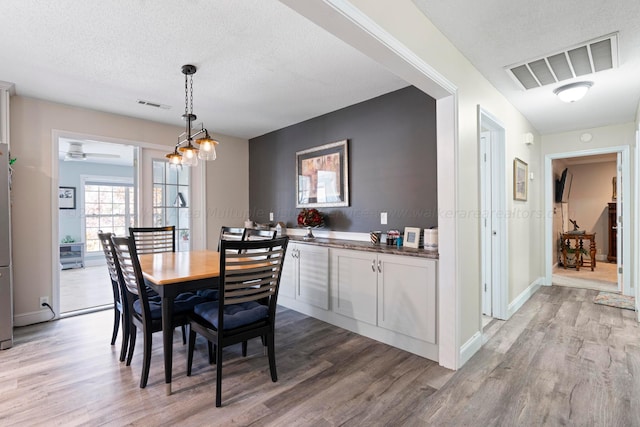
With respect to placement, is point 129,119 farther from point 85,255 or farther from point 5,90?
point 85,255

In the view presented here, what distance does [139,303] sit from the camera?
2225 mm

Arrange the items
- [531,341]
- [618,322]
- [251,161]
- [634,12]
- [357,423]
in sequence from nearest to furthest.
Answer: [357,423]
[634,12]
[531,341]
[618,322]
[251,161]

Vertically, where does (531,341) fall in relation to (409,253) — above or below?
below

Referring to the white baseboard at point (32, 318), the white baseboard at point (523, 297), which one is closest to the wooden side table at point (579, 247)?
the white baseboard at point (523, 297)

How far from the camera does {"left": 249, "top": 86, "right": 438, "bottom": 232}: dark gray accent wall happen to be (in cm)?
291

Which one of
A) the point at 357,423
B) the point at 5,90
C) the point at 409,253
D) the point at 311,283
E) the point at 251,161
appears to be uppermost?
the point at 5,90

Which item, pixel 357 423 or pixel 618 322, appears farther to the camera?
pixel 618 322

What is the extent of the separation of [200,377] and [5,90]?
3259mm

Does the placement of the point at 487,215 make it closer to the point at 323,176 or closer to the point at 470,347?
the point at 470,347

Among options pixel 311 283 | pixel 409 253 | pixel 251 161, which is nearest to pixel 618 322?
pixel 409 253

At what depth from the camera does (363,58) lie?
2.47 metres

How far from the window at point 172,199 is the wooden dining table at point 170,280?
196 centimetres

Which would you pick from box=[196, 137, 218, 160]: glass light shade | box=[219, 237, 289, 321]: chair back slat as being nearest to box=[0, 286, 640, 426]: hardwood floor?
box=[219, 237, 289, 321]: chair back slat

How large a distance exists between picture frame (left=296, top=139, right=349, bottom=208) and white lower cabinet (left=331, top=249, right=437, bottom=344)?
886 mm
